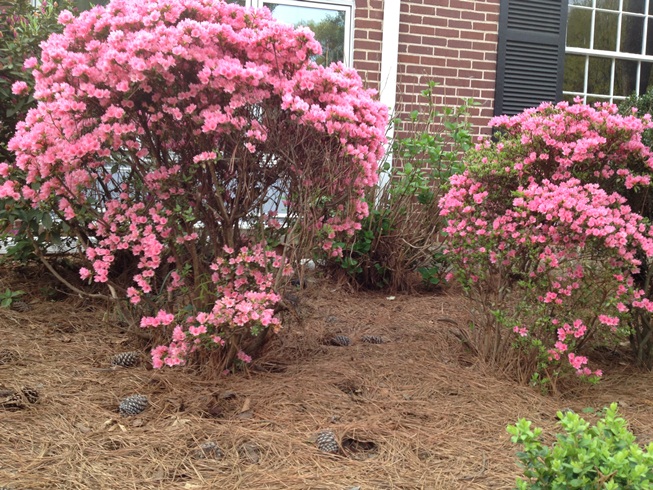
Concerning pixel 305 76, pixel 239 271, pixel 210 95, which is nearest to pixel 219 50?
pixel 210 95

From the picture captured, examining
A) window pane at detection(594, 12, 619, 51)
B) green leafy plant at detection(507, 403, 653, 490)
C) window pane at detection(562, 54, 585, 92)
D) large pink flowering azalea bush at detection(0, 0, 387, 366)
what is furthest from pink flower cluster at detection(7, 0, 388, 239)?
window pane at detection(594, 12, 619, 51)

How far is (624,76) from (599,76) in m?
0.30

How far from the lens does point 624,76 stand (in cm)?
682

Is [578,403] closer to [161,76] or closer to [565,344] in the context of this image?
[565,344]

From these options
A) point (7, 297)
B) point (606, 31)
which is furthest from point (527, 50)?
point (7, 297)

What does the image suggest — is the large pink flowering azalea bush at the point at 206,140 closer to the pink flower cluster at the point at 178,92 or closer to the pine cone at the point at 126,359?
the pink flower cluster at the point at 178,92

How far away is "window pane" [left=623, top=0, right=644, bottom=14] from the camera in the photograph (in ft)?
22.3

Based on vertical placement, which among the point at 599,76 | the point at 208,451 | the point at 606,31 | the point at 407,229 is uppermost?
the point at 606,31

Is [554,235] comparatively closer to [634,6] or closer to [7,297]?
[7,297]

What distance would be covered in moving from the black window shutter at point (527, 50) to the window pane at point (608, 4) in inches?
30.7

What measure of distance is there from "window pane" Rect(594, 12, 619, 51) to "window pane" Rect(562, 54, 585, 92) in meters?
0.27

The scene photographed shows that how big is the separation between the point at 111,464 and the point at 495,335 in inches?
69.9

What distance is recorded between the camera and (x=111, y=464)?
78.0 inches

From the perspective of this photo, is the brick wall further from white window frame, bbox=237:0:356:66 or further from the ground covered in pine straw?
the ground covered in pine straw
